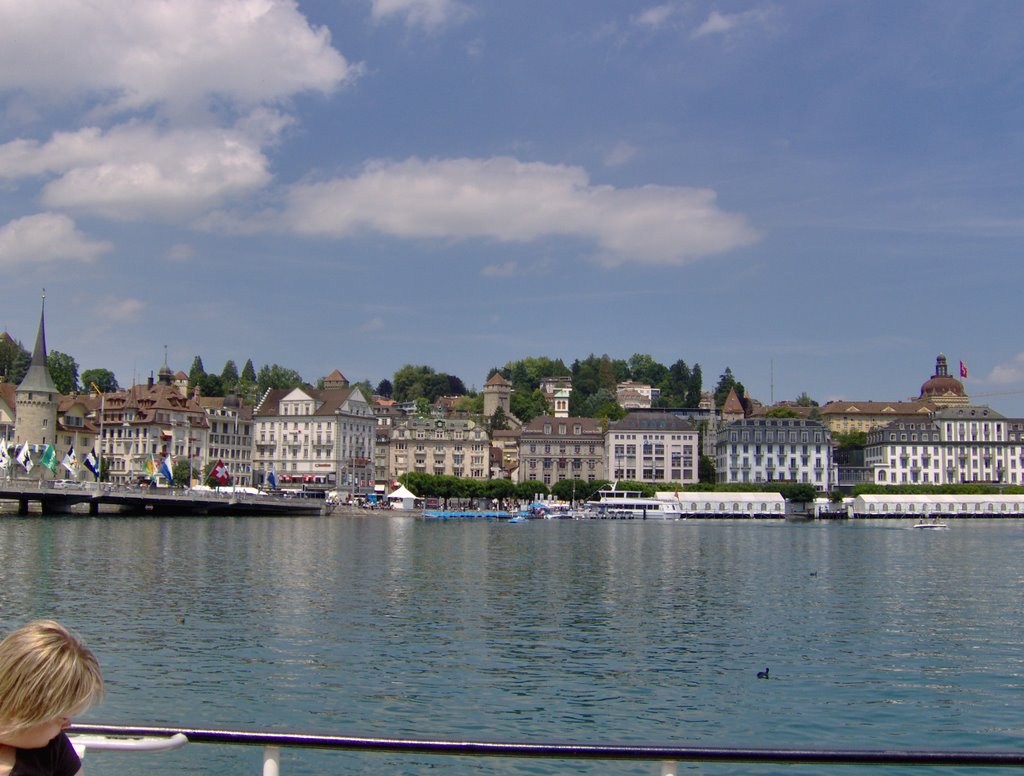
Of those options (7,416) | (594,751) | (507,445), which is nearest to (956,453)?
(507,445)

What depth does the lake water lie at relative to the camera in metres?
17.5

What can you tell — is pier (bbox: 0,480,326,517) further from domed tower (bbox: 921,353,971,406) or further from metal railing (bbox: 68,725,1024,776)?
domed tower (bbox: 921,353,971,406)

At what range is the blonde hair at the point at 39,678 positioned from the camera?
3.49 metres

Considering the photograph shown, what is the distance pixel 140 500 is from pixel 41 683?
328 ft

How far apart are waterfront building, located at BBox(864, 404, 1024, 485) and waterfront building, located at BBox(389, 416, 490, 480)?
208ft

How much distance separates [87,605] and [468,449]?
431 feet

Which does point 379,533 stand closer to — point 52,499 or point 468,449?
point 52,499

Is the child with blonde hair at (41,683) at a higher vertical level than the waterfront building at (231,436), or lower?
lower

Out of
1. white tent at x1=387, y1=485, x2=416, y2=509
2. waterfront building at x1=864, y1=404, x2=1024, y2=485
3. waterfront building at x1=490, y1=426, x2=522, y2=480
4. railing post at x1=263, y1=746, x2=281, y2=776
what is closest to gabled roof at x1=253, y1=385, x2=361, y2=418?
white tent at x1=387, y1=485, x2=416, y2=509

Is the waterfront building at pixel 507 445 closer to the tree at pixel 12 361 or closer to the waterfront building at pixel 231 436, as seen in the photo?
the waterfront building at pixel 231 436

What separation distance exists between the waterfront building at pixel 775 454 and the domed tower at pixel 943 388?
44.6 m

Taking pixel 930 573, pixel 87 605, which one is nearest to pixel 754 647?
pixel 87 605

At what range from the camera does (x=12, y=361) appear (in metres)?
167

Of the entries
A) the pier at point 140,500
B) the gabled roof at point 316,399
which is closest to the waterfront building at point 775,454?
the gabled roof at point 316,399
